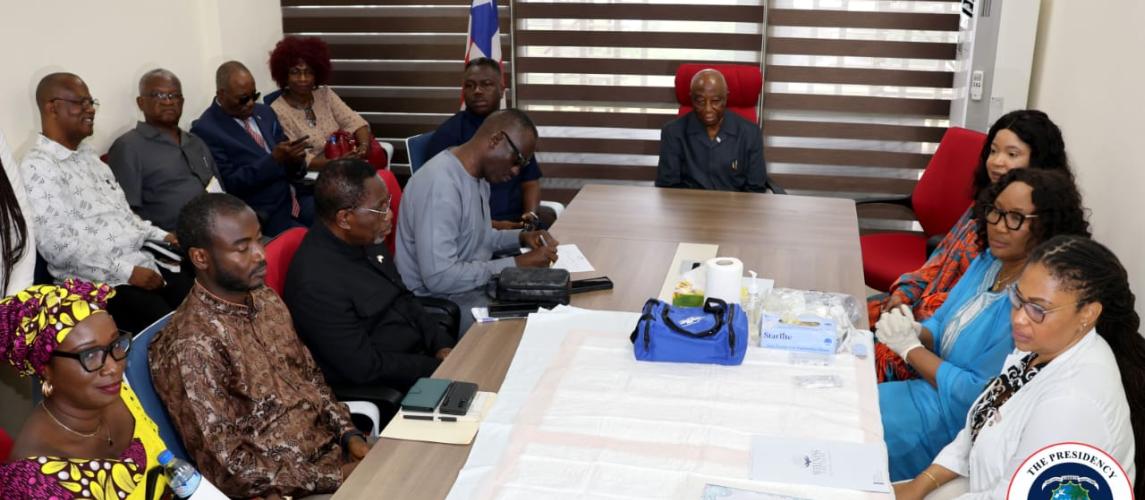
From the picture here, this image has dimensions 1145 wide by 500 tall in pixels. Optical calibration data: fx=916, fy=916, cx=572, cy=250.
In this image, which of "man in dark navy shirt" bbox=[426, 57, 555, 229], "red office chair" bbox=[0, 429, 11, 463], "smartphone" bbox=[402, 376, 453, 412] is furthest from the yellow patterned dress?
"man in dark navy shirt" bbox=[426, 57, 555, 229]

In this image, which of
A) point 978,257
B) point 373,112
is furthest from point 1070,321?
point 373,112

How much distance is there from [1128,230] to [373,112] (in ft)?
15.0

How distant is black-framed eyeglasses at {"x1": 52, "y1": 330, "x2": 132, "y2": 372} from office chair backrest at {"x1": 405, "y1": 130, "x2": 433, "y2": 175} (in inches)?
101

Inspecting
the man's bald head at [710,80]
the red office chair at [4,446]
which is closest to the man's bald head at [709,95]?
the man's bald head at [710,80]

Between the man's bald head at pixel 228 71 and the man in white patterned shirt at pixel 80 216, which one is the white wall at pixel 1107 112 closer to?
the man in white patterned shirt at pixel 80 216

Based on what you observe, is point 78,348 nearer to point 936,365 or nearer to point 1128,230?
point 936,365

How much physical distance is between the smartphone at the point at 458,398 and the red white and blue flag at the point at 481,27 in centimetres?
351

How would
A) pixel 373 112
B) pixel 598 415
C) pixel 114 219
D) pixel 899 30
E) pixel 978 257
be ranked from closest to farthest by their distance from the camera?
pixel 598 415 < pixel 978 257 < pixel 114 219 < pixel 899 30 < pixel 373 112

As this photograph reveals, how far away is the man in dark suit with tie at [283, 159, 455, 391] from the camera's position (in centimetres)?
271

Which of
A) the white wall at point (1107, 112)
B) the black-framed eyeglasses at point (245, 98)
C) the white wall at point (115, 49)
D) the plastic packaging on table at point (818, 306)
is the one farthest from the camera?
the black-framed eyeglasses at point (245, 98)

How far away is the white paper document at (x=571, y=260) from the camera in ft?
10.6

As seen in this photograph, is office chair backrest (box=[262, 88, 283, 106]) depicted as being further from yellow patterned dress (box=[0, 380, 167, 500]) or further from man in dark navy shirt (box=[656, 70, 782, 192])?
yellow patterned dress (box=[0, 380, 167, 500])

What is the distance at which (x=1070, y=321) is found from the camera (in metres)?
1.92

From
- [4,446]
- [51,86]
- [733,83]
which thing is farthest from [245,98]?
[4,446]
